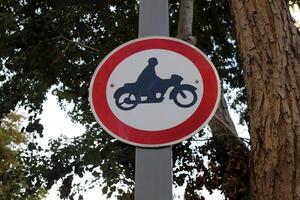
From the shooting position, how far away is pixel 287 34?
2.71 m

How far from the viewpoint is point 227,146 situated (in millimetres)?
5094

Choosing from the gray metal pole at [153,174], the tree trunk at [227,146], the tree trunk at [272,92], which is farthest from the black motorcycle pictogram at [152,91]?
the tree trunk at [227,146]

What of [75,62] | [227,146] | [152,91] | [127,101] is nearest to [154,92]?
[152,91]

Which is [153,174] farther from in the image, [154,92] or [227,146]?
[227,146]

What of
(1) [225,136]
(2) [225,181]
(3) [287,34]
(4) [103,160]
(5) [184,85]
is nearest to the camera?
(5) [184,85]

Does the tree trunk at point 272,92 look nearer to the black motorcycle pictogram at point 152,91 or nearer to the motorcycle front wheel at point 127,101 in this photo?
the black motorcycle pictogram at point 152,91

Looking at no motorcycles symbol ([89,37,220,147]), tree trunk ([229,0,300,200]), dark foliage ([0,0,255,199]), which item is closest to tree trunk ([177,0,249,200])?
dark foliage ([0,0,255,199])

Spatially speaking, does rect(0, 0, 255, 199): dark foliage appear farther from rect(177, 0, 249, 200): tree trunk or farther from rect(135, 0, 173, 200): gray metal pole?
rect(135, 0, 173, 200): gray metal pole

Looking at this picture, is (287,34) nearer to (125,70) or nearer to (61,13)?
(125,70)

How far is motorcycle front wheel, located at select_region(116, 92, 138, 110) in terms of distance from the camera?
6.52 ft

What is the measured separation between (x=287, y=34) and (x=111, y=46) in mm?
4930

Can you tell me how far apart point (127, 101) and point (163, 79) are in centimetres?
16

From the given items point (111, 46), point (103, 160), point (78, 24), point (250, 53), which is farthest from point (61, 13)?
point (250, 53)

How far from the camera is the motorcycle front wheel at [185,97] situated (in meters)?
1.95
